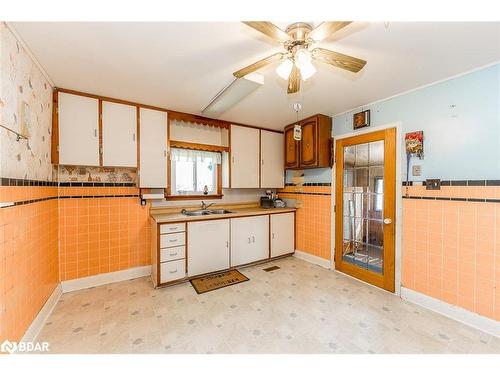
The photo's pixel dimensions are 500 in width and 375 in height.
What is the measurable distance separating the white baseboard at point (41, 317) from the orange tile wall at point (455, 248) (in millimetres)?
3531

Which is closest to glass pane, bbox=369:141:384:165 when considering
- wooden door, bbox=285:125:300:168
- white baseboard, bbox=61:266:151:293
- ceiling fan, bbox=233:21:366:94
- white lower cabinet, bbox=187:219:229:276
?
wooden door, bbox=285:125:300:168

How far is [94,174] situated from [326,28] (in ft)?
9.58

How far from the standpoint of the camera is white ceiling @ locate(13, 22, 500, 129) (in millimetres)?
1380

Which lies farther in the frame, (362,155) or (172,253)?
(362,155)

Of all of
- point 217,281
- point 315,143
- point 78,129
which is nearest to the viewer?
point 78,129

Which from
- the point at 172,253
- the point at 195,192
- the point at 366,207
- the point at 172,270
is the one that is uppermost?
the point at 195,192

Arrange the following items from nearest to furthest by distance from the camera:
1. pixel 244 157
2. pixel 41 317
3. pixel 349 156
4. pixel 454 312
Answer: pixel 41 317 → pixel 454 312 → pixel 349 156 → pixel 244 157

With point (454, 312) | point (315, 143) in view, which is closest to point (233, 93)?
point (315, 143)

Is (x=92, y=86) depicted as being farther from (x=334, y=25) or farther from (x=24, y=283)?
(x=334, y=25)

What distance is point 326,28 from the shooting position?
1.11 m

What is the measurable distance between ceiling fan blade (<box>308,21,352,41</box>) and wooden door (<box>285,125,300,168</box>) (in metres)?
2.34

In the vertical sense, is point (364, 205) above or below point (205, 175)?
below

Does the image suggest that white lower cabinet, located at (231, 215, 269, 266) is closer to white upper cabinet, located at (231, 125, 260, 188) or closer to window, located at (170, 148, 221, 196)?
white upper cabinet, located at (231, 125, 260, 188)

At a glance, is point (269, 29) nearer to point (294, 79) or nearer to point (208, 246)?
point (294, 79)
